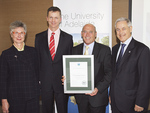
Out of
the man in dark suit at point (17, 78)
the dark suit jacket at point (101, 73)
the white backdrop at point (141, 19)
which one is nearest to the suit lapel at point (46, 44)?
the man in dark suit at point (17, 78)

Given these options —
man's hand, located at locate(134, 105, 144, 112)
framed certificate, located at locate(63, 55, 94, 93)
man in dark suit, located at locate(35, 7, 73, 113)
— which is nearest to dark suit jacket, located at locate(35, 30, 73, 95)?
man in dark suit, located at locate(35, 7, 73, 113)

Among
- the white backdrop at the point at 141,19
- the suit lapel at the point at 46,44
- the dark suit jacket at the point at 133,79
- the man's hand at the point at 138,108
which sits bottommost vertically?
the man's hand at the point at 138,108

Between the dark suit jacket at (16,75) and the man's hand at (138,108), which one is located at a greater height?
the dark suit jacket at (16,75)

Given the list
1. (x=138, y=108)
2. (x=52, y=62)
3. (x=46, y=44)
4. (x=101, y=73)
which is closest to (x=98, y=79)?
(x=101, y=73)

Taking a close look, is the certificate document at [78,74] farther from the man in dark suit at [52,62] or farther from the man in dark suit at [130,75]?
the man in dark suit at [130,75]

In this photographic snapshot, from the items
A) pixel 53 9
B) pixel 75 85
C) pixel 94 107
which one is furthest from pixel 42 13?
pixel 94 107

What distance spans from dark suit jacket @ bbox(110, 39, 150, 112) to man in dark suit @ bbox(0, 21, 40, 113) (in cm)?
134

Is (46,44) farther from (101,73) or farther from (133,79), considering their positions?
(133,79)

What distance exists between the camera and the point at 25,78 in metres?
2.29

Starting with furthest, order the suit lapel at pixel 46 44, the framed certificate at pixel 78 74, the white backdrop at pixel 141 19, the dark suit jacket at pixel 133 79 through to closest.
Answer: the white backdrop at pixel 141 19
the suit lapel at pixel 46 44
the framed certificate at pixel 78 74
the dark suit jacket at pixel 133 79

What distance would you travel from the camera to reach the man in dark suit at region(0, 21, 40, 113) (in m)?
2.21

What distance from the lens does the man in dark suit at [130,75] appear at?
212cm

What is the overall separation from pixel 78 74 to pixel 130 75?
80cm

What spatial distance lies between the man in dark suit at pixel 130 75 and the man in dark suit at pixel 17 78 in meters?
1.33
